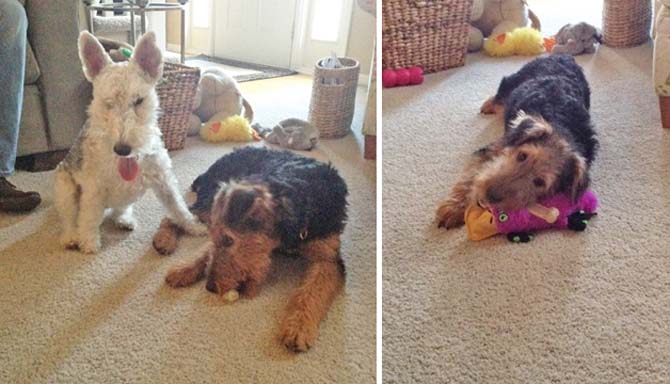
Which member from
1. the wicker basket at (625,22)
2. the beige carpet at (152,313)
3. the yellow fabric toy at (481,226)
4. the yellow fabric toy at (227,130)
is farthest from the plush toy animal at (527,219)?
the wicker basket at (625,22)

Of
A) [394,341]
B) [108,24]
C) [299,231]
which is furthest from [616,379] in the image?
[108,24]

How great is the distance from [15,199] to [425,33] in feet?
4.62

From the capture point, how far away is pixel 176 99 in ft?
2.05

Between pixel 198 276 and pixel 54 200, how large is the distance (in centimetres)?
18

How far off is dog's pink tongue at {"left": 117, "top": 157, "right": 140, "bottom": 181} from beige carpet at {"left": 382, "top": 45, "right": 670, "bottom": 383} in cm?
46

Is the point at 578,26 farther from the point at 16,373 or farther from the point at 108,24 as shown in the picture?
the point at 16,373

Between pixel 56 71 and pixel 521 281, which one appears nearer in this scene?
pixel 56 71

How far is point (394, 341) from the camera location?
0.90 meters

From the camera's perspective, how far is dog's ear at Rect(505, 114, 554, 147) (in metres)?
1.22

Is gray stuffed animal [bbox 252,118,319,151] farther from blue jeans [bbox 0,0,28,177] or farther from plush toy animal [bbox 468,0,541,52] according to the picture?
plush toy animal [bbox 468,0,541,52]

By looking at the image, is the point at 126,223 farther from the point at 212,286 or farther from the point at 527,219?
the point at 527,219

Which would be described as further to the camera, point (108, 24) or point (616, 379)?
point (616, 379)

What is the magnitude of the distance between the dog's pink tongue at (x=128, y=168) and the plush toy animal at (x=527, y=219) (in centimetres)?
70

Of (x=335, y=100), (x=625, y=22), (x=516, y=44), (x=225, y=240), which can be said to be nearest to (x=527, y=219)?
(x=335, y=100)
